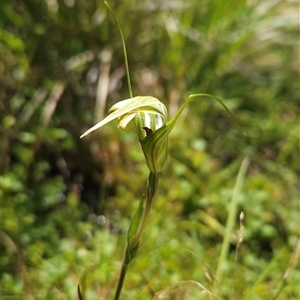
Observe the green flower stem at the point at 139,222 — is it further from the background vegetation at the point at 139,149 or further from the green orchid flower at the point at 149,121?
the background vegetation at the point at 139,149

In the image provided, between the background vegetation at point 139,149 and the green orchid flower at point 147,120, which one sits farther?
the background vegetation at point 139,149

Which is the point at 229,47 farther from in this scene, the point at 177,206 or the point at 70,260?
the point at 70,260

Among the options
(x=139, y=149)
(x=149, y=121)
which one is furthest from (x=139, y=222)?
(x=139, y=149)

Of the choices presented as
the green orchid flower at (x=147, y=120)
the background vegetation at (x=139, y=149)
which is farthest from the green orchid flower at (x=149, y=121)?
the background vegetation at (x=139, y=149)

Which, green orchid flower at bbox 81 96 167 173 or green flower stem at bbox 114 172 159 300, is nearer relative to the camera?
green orchid flower at bbox 81 96 167 173

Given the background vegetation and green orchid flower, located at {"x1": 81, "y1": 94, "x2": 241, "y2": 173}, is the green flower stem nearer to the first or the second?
green orchid flower, located at {"x1": 81, "y1": 94, "x2": 241, "y2": 173}

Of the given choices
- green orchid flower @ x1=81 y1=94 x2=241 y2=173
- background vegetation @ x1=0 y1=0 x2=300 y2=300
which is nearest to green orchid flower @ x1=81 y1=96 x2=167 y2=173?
green orchid flower @ x1=81 y1=94 x2=241 y2=173

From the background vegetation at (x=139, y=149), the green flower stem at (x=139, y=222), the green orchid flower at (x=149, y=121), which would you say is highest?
the background vegetation at (x=139, y=149)
